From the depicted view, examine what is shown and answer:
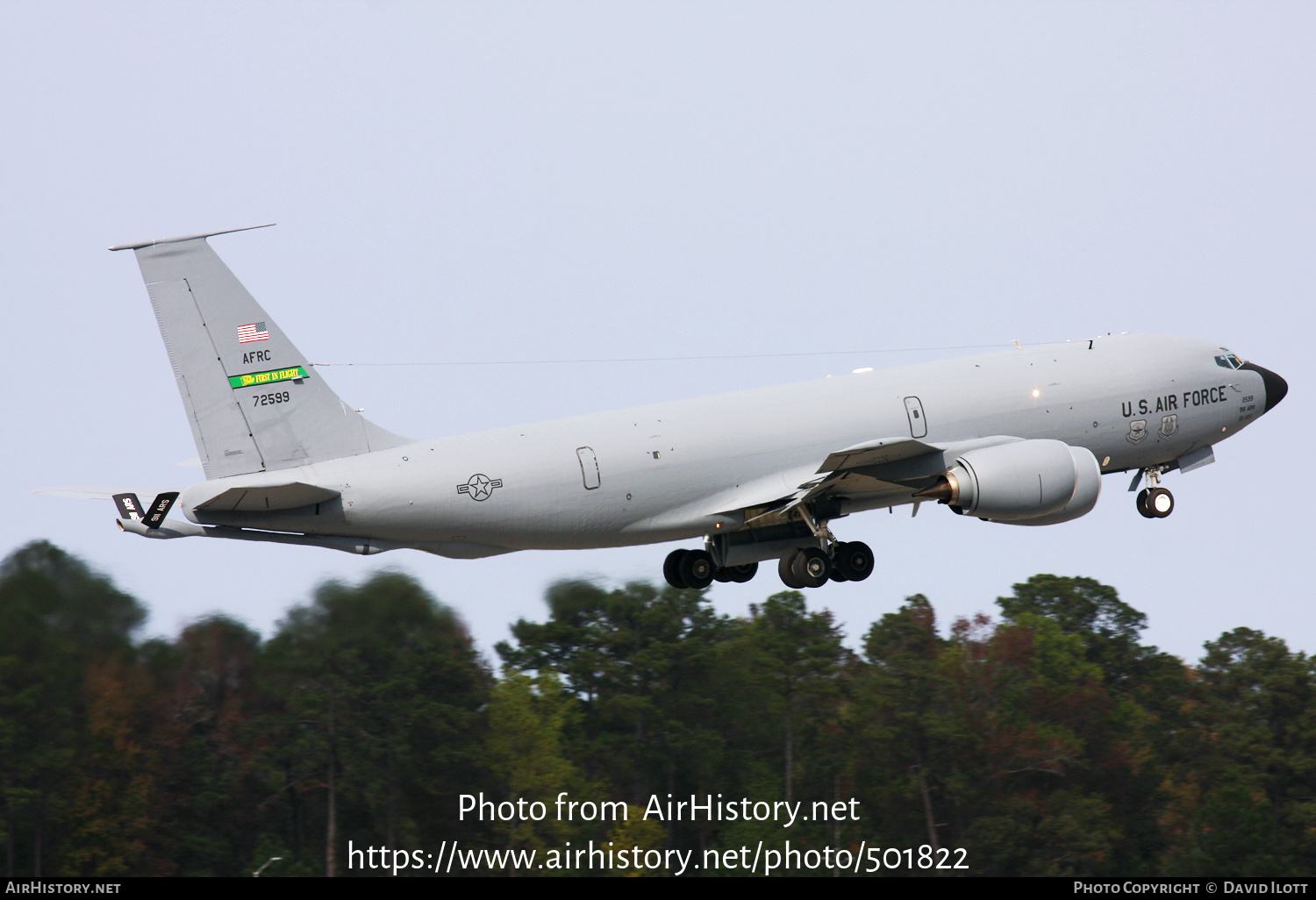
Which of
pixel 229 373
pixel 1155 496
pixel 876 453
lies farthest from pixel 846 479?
pixel 229 373

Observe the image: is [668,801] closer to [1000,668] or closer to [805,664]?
[805,664]

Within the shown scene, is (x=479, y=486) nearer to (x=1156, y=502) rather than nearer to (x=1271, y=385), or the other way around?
(x=1156, y=502)

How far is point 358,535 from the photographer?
29172 mm

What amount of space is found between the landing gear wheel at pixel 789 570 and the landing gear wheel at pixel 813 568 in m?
0.07

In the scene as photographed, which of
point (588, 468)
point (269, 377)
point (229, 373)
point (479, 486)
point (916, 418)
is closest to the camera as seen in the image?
point (229, 373)

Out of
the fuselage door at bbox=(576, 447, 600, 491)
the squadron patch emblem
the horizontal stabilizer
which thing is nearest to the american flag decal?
the horizontal stabilizer

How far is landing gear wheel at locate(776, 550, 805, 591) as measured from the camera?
3309 centimetres

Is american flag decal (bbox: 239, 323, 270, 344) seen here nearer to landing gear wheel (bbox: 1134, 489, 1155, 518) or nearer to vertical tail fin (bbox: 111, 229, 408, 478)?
vertical tail fin (bbox: 111, 229, 408, 478)

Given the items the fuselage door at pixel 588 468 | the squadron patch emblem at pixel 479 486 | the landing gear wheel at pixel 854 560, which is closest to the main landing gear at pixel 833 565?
the landing gear wheel at pixel 854 560

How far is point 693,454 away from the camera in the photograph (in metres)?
31.3

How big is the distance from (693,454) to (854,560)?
4281 millimetres

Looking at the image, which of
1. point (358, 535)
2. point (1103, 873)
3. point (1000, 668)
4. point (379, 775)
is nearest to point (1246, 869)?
point (1103, 873)

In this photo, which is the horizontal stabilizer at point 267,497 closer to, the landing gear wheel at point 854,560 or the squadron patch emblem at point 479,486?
the squadron patch emblem at point 479,486

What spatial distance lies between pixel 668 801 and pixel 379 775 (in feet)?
46.8
